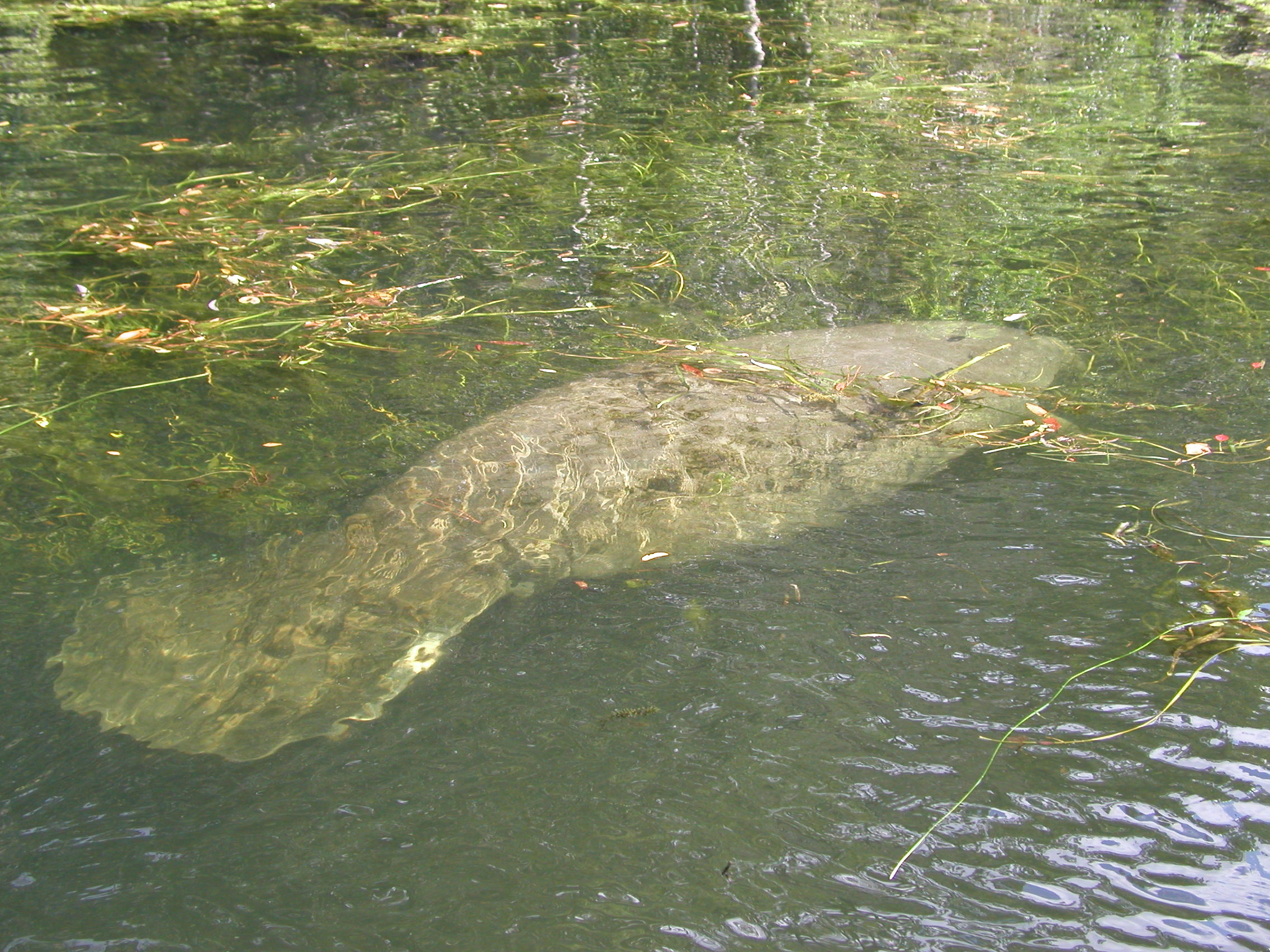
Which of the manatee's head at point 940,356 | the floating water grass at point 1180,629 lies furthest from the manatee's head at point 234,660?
the manatee's head at point 940,356

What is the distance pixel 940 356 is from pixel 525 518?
7.62ft

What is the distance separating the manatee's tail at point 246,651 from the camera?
275 cm

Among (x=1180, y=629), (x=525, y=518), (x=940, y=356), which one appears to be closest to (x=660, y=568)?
(x=525, y=518)

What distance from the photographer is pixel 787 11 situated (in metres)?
13.5

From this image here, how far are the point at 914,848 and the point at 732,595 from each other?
3.64ft

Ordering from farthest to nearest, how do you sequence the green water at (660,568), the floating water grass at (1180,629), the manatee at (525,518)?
the manatee at (525,518) < the floating water grass at (1180,629) < the green water at (660,568)

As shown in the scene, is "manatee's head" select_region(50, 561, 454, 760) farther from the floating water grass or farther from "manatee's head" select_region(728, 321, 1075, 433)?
"manatee's head" select_region(728, 321, 1075, 433)

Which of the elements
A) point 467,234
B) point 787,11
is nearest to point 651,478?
point 467,234

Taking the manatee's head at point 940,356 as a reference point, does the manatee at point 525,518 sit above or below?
below

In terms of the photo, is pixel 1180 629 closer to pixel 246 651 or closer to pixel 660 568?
pixel 660 568

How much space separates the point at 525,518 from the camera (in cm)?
362

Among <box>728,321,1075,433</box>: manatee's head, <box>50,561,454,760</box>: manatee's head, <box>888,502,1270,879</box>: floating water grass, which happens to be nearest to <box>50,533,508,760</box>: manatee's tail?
<box>50,561,454,760</box>: manatee's head

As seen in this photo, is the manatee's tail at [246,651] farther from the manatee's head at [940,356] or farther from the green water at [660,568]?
the manatee's head at [940,356]

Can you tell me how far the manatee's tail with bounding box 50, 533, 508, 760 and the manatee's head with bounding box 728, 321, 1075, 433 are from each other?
7.11ft
